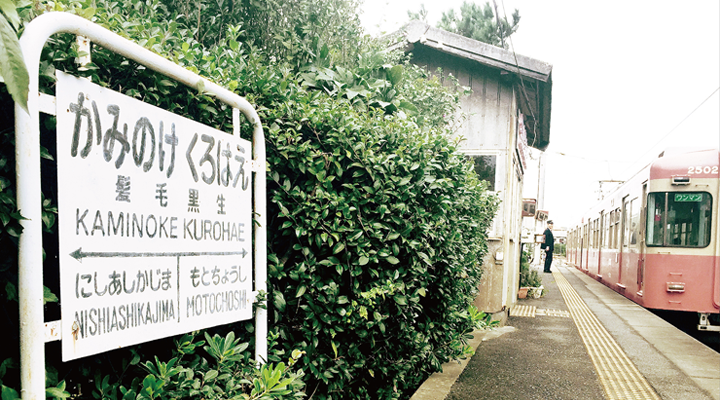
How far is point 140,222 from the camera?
5.57ft

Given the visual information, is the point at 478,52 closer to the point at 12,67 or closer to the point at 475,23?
the point at 12,67

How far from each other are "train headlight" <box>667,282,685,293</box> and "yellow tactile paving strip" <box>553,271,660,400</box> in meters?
1.35

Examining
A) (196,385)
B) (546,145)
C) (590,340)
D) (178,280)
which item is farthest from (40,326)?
(546,145)

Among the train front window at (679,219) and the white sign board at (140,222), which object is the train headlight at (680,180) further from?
the white sign board at (140,222)

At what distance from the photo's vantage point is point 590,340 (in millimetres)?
7027

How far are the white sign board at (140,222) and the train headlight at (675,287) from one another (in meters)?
8.68

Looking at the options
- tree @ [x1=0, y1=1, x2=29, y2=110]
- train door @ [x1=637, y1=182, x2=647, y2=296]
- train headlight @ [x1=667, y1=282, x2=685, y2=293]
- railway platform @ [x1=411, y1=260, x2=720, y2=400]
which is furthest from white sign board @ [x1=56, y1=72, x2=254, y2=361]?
train door @ [x1=637, y1=182, x2=647, y2=296]

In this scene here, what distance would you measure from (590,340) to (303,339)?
19.2ft

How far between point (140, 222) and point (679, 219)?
946 centimetres

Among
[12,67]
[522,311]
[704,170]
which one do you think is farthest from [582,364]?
[12,67]

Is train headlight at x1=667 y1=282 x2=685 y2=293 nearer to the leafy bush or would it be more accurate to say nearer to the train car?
the train car

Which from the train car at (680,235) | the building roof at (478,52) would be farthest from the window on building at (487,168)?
the train car at (680,235)

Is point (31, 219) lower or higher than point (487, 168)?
lower

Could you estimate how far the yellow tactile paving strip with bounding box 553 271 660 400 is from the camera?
179 inches
